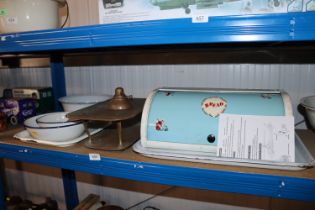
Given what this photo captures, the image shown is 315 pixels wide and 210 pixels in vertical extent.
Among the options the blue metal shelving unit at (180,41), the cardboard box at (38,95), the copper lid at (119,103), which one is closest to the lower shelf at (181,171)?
the blue metal shelving unit at (180,41)

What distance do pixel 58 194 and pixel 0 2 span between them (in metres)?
1.07

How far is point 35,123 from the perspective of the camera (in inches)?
30.0

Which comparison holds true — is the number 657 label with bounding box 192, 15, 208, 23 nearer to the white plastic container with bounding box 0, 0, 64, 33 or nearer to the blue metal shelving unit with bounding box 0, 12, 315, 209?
the blue metal shelving unit with bounding box 0, 12, 315, 209

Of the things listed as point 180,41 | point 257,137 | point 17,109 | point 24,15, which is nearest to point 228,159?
point 257,137

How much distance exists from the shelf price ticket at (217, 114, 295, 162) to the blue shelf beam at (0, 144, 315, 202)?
0.05 metres

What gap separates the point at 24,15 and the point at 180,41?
507mm

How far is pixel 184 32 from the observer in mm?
517

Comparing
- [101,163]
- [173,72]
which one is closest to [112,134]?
[101,163]

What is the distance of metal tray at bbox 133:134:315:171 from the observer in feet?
1.62

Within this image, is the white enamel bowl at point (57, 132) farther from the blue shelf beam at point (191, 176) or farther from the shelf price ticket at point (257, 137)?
the shelf price ticket at point (257, 137)

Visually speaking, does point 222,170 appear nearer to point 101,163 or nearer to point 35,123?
point 101,163

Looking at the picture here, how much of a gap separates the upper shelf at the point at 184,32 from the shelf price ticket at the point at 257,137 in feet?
0.60

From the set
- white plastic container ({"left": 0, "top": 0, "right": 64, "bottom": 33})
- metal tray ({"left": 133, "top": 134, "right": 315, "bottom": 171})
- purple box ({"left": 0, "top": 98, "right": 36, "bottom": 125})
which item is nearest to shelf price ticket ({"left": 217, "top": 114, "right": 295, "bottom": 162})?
metal tray ({"left": 133, "top": 134, "right": 315, "bottom": 171})

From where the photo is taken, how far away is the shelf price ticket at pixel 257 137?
1.64 feet
